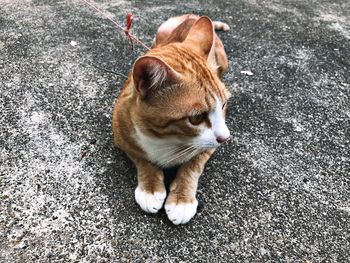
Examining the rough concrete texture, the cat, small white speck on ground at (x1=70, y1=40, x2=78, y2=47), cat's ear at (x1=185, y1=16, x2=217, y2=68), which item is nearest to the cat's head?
the cat

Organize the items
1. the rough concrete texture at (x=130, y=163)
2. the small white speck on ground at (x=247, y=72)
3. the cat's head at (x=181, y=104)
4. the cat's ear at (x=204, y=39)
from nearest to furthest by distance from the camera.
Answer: the cat's head at (x=181, y=104) < the rough concrete texture at (x=130, y=163) < the cat's ear at (x=204, y=39) < the small white speck on ground at (x=247, y=72)

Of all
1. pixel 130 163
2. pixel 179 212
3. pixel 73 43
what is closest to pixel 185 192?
pixel 179 212

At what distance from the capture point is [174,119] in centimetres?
171

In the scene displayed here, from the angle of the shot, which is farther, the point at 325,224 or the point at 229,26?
the point at 229,26

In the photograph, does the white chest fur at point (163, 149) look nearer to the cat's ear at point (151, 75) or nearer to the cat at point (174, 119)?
the cat at point (174, 119)

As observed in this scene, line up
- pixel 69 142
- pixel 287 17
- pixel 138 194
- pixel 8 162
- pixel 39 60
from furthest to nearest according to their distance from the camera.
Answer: pixel 287 17, pixel 39 60, pixel 69 142, pixel 8 162, pixel 138 194

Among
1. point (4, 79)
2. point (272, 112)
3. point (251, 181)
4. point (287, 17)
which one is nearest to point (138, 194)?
point (251, 181)

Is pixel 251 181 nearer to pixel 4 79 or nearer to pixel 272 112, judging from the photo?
pixel 272 112

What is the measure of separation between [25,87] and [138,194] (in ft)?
4.01

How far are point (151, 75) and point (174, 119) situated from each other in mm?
218

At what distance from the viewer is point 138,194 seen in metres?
1.93

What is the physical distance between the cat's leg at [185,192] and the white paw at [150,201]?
0.03 m

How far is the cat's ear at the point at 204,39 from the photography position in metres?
2.01

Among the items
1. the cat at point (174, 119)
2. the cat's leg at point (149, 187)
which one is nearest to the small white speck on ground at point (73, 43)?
the cat at point (174, 119)
